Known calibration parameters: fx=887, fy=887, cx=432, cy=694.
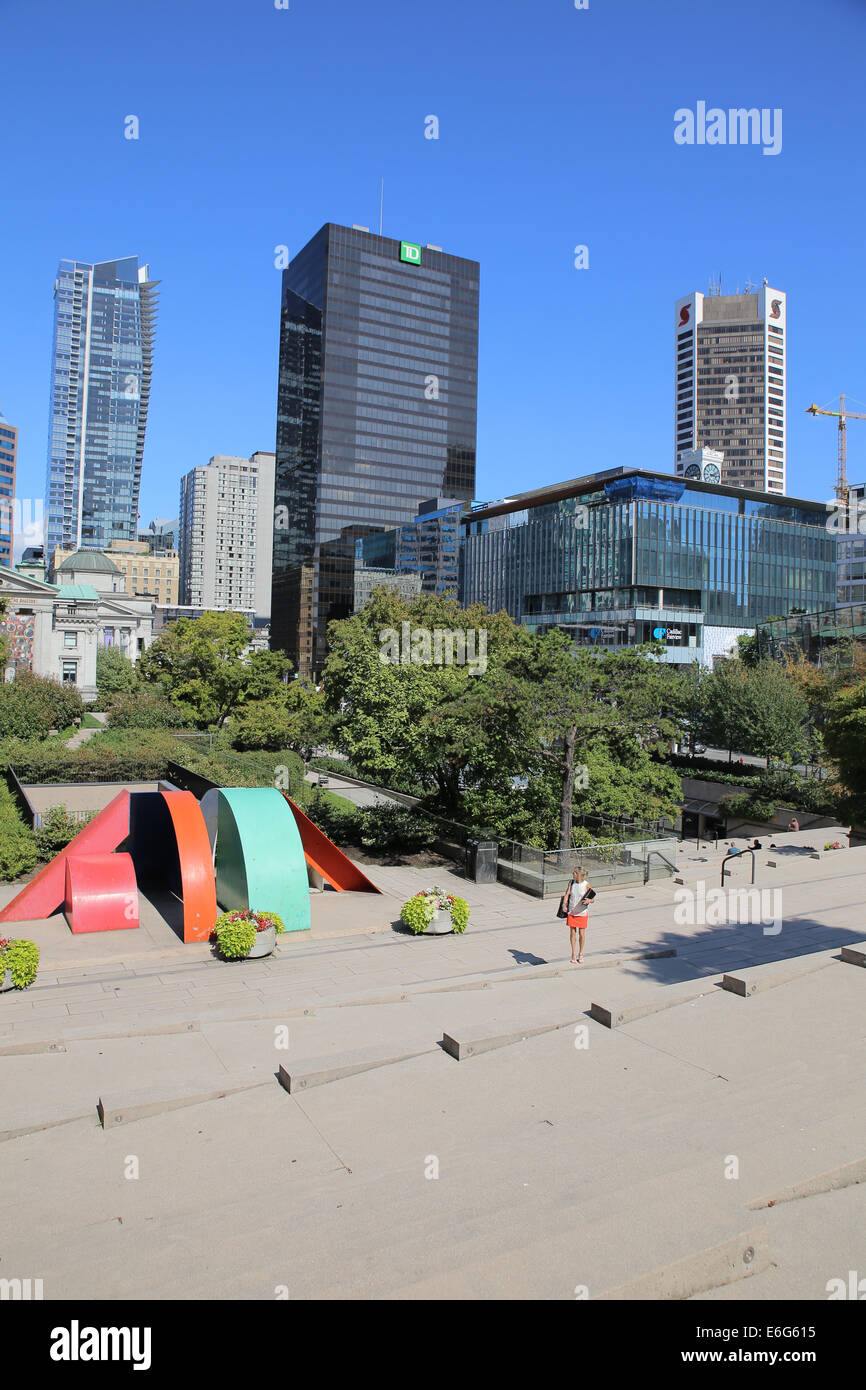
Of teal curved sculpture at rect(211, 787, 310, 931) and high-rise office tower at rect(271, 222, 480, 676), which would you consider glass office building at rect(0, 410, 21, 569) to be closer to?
high-rise office tower at rect(271, 222, 480, 676)

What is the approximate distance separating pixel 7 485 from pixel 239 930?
15646cm

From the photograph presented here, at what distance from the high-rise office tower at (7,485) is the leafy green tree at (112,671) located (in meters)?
81.3

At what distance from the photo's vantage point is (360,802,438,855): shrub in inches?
1020

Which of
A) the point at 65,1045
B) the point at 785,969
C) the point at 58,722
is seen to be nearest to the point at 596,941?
the point at 785,969

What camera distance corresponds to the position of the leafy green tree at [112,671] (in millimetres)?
71050

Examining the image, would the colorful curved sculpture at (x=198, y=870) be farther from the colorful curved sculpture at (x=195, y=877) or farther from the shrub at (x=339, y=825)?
the shrub at (x=339, y=825)

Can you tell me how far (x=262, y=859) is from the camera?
57.9 feet

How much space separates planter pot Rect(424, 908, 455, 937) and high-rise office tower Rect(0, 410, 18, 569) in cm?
14855

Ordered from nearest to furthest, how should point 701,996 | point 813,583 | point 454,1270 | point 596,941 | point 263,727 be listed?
1. point 454,1270
2. point 701,996
3. point 596,941
4. point 263,727
5. point 813,583

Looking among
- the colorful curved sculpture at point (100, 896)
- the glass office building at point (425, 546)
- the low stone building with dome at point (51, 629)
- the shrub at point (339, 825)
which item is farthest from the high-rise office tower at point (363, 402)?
the colorful curved sculpture at point (100, 896)

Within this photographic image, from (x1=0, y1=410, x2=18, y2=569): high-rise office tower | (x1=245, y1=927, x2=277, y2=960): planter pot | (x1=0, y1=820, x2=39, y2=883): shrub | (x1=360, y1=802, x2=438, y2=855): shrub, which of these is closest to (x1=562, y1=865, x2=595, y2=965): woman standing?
(x1=245, y1=927, x2=277, y2=960): planter pot

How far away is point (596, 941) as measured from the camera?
51.4ft
